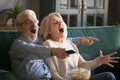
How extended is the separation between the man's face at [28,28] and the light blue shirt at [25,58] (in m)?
0.05

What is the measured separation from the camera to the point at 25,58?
6.91ft

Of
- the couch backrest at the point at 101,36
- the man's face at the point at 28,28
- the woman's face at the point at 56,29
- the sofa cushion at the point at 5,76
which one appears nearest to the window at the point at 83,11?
the couch backrest at the point at 101,36

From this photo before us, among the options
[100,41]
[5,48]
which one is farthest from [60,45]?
[100,41]

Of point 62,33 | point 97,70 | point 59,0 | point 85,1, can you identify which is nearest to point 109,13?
point 85,1

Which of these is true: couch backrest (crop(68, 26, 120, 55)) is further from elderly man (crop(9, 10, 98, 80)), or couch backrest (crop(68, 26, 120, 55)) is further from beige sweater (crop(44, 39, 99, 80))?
elderly man (crop(9, 10, 98, 80))

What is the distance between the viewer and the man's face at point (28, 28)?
7.18 ft

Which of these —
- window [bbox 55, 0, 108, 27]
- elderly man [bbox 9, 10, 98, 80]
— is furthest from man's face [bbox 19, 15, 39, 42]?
window [bbox 55, 0, 108, 27]

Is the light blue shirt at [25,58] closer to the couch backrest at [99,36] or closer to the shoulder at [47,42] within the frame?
the shoulder at [47,42]

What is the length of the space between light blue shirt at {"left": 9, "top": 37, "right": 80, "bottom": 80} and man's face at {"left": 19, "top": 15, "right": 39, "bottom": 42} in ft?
0.16

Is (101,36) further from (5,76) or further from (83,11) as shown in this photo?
(83,11)

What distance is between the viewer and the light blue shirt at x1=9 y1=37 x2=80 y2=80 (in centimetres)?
203

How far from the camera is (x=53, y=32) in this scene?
91.2 inches

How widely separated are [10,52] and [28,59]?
0.58ft

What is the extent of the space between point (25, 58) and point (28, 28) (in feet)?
0.77
